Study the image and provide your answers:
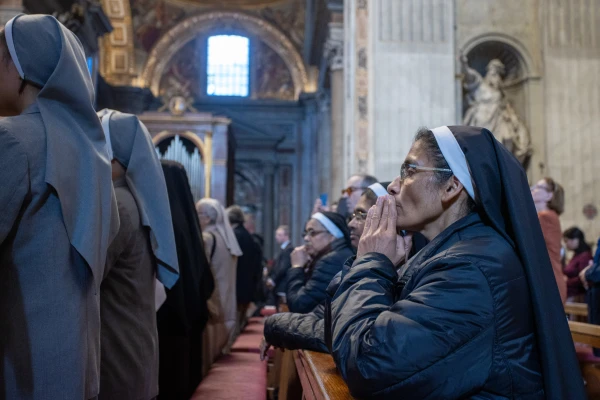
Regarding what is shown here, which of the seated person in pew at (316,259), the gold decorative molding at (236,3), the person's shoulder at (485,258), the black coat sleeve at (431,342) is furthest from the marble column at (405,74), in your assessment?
the gold decorative molding at (236,3)

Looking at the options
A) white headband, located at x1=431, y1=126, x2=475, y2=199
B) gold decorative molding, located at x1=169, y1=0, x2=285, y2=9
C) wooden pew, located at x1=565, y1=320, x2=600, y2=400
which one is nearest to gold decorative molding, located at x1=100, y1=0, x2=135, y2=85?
gold decorative molding, located at x1=169, y1=0, x2=285, y2=9

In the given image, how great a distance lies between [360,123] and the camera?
905 cm

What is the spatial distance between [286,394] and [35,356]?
6.01ft

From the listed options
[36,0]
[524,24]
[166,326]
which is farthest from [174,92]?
[166,326]

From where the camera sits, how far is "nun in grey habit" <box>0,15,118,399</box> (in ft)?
5.94

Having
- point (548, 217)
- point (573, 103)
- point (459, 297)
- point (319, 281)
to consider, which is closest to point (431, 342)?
point (459, 297)

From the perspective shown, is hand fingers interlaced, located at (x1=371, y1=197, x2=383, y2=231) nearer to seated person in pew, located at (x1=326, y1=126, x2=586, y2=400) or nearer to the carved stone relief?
seated person in pew, located at (x1=326, y1=126, x2=586, y2=400)

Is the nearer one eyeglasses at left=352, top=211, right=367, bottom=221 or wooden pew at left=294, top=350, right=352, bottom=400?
wooden pew at left=294, top=350, right=352, bottom=400

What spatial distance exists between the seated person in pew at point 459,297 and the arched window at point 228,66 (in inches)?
875

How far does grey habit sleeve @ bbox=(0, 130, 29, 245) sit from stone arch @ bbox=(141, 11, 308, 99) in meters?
21.4

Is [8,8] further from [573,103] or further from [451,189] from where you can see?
[451,189]

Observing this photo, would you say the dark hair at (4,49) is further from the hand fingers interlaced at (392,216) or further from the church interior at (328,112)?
the hand fingers interlaced at (392,216)

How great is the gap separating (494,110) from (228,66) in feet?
49.5

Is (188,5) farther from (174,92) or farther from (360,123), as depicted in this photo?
(360,123)
